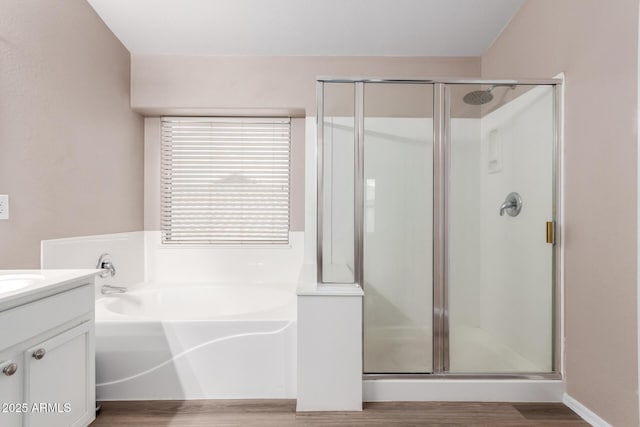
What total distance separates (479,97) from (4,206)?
2.49 m

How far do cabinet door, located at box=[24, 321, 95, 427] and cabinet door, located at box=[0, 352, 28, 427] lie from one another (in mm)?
23

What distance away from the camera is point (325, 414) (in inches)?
74.1

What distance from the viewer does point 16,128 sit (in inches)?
72.0

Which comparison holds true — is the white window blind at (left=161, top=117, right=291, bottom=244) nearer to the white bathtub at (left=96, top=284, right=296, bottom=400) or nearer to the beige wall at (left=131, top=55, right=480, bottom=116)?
the beige wall at (left=131, top=55, right=480, bottom=116)

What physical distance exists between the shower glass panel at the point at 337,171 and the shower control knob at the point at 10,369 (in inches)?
52.1

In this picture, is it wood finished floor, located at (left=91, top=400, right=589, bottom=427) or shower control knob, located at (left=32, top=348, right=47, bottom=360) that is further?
wood finished floor, located at (left=91, top=400, right=589, bottom=427)

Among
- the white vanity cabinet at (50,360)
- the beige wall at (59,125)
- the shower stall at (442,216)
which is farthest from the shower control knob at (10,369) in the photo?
the shower stall at (442,216)

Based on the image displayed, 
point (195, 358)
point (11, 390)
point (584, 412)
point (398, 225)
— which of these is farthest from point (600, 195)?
point (11, 390)

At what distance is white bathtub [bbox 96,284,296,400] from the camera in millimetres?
1998

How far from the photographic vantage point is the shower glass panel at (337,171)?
2033mm

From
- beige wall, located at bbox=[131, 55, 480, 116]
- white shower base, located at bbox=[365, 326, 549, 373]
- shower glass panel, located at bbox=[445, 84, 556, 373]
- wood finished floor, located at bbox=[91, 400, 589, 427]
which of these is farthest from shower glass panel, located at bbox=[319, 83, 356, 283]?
beige wall, located at bbox=[131, 55, 480, 116]

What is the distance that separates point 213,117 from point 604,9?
2763mm

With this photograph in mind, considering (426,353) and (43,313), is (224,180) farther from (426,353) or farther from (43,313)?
(426,353)

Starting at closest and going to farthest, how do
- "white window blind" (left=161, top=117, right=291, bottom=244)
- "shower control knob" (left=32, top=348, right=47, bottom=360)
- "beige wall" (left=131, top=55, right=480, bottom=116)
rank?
"shower control knob" (left=32, top=348, right=47, bottom=360), "beige wall" (left=131, top=55, right=480, bottom=116), "white window blind" (left=161, top=117, right=291, bottom=244)
